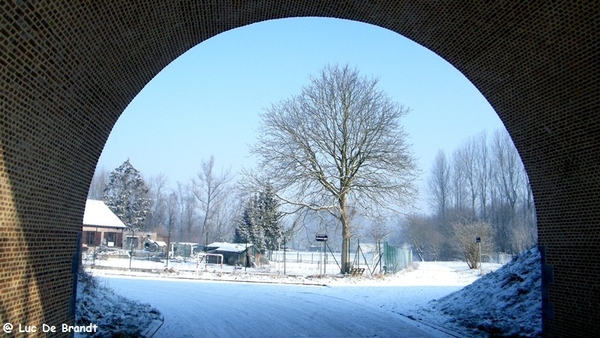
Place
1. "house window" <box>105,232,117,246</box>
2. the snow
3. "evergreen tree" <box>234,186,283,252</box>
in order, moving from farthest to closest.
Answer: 1. "house window" <box>105,232,117,246</box>
2. "evergreen tree" <box>234,186,283,252</box>
3. the snow

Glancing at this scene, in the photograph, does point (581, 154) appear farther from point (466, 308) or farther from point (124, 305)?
point (124, 305)

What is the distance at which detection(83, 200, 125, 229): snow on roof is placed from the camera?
1817 inches

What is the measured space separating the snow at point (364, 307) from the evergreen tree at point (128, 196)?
150 feet

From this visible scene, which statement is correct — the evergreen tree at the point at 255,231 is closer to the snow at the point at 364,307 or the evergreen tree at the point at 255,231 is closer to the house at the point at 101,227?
the house at the point at 101,227

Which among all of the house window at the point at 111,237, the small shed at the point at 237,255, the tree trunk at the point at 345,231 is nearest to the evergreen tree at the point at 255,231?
the small shed at the point at 237,255

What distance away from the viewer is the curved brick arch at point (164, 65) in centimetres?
558

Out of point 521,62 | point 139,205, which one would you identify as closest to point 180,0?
point 521,62

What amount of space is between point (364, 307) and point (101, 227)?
37.4 m

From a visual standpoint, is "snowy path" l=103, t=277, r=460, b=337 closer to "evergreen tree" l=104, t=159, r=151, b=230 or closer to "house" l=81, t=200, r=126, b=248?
"house" l=81, t=200, r=126, b=248

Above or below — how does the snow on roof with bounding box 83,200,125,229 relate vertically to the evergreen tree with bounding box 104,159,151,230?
below

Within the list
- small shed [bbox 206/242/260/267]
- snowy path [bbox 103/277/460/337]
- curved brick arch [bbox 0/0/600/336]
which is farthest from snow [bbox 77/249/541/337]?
small shed [bbox 206/242/260/267]

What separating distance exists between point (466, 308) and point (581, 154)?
690cm

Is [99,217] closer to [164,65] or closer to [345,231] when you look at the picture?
[345,231]

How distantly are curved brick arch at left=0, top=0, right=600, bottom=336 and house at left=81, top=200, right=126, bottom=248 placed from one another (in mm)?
40849
